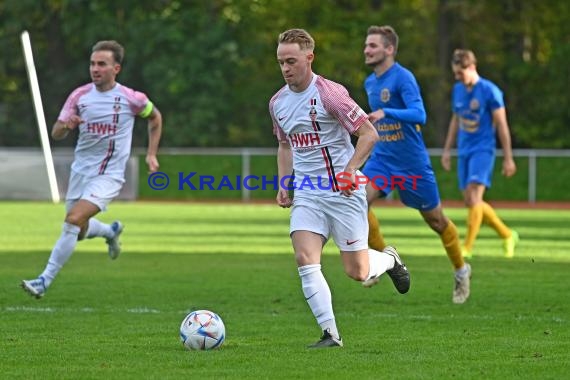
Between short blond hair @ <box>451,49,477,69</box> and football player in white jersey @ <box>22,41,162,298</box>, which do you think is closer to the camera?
football player in white jersey @ <box>22,41,162,298</box>

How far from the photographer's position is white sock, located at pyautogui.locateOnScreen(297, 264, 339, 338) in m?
8.20

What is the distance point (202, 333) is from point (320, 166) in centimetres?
127

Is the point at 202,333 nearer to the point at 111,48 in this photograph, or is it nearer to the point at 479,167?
the point at 111,48

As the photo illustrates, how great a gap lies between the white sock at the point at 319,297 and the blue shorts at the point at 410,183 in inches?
138

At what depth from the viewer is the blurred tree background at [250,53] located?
141 ft

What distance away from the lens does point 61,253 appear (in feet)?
37.4

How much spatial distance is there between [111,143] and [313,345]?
178 inches

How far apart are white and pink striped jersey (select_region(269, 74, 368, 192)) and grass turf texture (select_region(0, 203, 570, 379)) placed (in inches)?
42.8

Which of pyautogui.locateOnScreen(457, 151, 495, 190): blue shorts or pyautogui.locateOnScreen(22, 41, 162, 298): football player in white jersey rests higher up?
Answer: pyautogui.locateOnScreen(22, 41, 162, 298): football player in white jersey

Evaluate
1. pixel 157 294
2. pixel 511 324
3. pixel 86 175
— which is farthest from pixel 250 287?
pixel 511 324

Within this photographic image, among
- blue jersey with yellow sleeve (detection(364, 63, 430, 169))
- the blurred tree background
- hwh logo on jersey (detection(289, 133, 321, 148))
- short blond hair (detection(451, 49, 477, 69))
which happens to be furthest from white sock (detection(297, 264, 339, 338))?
the blurred tree background

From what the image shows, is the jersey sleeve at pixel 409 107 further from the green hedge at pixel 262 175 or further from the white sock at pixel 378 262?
the green hedge at pixel 262 175

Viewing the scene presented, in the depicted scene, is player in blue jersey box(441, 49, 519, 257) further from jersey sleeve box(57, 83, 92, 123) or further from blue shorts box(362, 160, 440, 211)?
jersey sleeve box(57, 83, 92, 123)

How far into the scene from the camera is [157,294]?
1198cm
